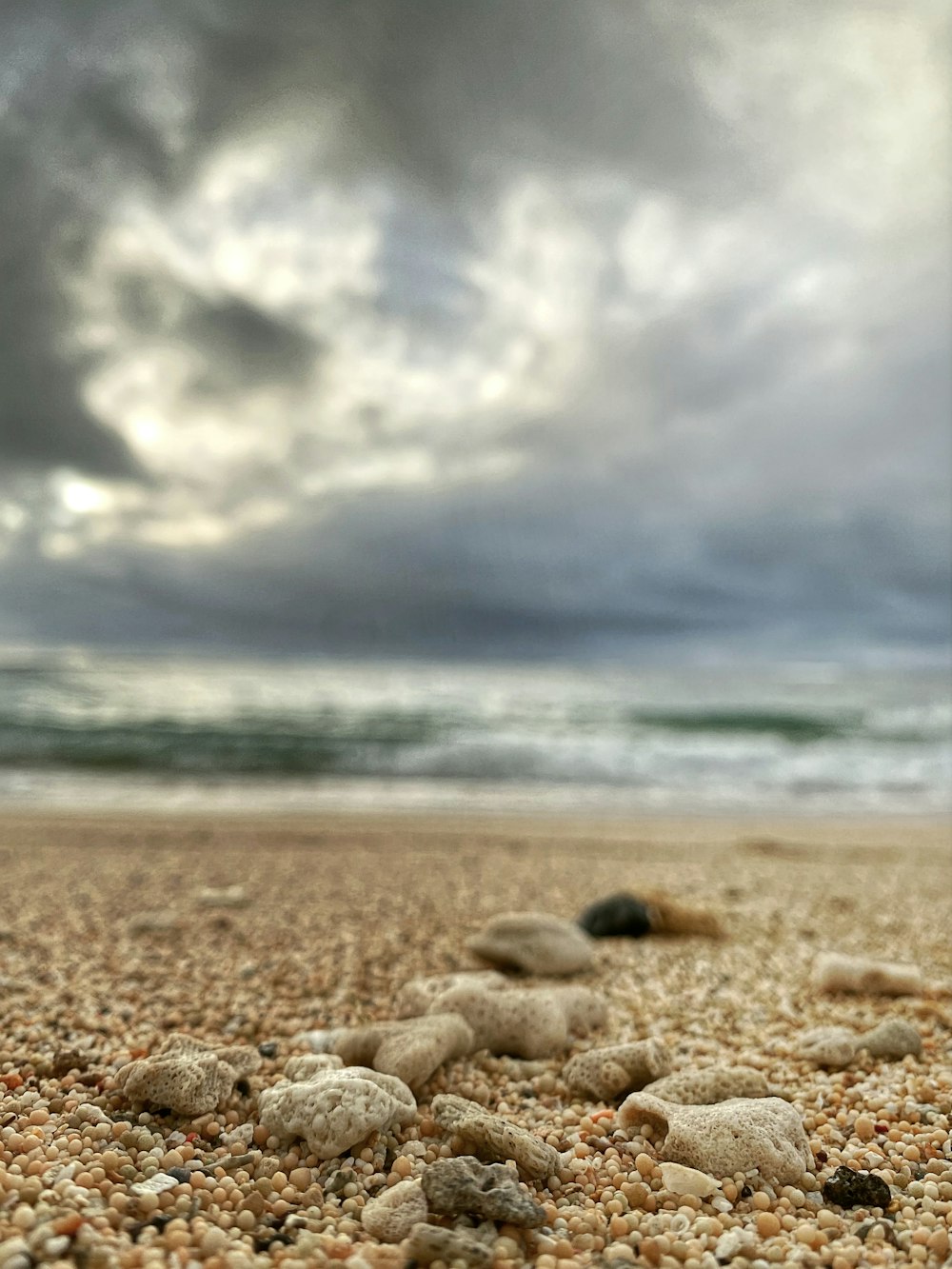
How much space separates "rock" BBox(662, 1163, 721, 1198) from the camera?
7.17 feet

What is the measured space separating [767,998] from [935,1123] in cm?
145

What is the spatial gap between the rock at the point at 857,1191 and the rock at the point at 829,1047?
3.14 feet

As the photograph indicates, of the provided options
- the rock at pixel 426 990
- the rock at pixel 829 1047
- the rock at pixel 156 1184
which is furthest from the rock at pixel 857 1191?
the rock at pixel 156 1184

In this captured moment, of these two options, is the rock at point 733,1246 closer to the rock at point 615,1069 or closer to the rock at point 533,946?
the rock at point 615,1069

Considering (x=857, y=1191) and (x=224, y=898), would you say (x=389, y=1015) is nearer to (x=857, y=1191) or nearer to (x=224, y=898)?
(x=857, y=1191)

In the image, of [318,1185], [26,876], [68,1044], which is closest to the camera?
[318,1185]

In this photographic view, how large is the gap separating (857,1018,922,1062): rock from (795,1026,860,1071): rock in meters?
0.06

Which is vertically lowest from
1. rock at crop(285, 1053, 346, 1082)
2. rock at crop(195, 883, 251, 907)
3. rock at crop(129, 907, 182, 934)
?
rock at crop(195, 883, 251, 907)

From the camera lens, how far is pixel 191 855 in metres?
7.68

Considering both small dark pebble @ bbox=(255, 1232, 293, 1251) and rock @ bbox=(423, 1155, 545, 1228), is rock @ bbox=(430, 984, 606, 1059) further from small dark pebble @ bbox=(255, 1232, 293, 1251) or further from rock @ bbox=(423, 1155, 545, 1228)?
small dark pebble @ bbox=(255, 1232, 293, 1251)

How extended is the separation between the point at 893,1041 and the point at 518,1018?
1580mm

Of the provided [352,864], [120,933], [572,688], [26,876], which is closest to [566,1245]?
[120,933]

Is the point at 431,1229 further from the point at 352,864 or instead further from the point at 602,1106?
the point at 352,864

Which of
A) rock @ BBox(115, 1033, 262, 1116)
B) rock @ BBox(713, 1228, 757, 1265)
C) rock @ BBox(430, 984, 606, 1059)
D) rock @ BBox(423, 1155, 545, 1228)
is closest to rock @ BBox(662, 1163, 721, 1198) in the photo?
rock @ BBox(713, 1228, 757, 1265)
